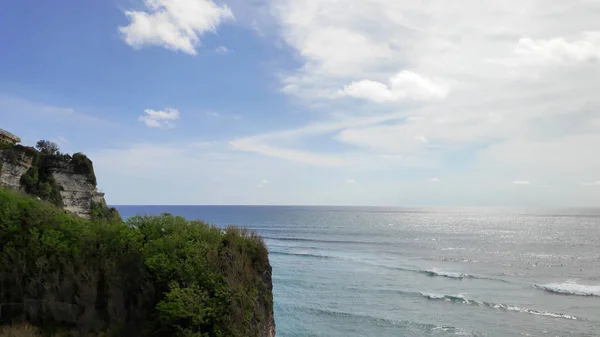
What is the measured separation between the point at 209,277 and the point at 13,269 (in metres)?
5.72

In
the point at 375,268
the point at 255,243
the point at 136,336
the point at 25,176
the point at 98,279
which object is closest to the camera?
the point at 136,336

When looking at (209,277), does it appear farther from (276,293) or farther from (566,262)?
(566,262)

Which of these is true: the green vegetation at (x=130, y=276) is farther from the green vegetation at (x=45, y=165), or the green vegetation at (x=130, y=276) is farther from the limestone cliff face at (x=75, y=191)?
the limestone cliff face at (x=75, y=191)

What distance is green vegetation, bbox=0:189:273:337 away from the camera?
32.5 ft

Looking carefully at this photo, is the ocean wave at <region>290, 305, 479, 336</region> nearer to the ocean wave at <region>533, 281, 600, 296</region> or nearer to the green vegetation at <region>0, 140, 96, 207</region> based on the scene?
the ocean wave at <region>533, 281, 600, 296</region>

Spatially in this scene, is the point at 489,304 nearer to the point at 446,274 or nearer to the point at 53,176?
the point at 446,274

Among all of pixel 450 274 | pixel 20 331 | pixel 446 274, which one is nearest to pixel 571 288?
pixel 450 274

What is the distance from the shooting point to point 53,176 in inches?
835

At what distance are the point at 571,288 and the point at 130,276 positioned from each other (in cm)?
3419

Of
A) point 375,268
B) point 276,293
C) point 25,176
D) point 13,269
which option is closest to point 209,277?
point 13,269

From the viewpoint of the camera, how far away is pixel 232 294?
33.6 ft

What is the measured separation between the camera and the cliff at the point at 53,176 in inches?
737

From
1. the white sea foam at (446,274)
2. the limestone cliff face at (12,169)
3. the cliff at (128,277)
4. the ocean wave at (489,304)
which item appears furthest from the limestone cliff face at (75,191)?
the white sea foam at (446,274)

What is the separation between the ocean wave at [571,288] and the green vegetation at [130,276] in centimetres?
2874
